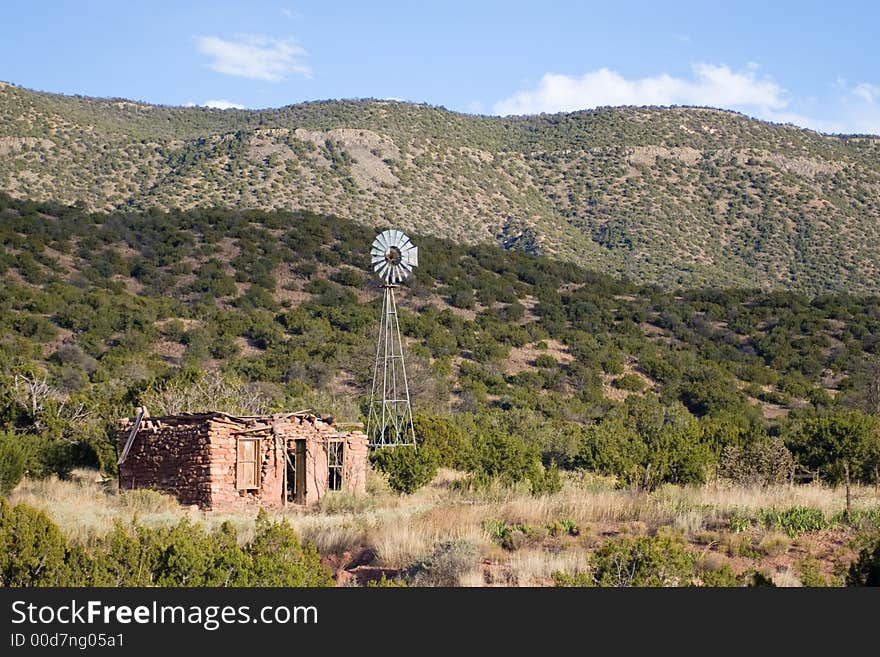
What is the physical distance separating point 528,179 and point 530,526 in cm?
8037

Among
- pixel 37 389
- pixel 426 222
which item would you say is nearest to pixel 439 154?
pixel 426 222

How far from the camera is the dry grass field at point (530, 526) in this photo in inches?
606

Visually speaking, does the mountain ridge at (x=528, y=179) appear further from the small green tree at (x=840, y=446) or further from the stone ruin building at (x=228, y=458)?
the stone ruin building at (x=228, y=458)

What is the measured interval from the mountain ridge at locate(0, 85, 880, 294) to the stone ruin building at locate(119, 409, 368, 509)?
52.8m

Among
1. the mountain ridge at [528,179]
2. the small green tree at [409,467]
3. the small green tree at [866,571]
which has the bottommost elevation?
the small green tree at [409,467]

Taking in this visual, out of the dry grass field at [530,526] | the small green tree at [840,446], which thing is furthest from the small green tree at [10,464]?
the small green tree at [840,446]

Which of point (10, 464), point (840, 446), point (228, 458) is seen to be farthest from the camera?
point (840, 446)

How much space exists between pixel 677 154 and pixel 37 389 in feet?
251

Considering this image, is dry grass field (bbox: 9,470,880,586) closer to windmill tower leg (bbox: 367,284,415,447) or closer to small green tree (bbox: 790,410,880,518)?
small green tree (bbox: 790,410,880,518)

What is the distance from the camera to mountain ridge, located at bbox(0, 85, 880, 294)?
80062mm

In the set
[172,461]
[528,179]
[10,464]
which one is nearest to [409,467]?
[172,461]

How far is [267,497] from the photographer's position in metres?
23.4

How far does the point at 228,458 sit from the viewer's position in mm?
22859

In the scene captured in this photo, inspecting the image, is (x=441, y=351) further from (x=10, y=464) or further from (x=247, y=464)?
(x=10, y=464)
